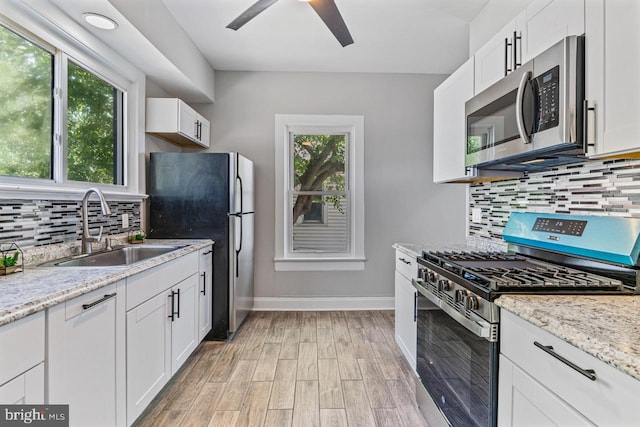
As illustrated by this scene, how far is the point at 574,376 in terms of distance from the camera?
2.86ft

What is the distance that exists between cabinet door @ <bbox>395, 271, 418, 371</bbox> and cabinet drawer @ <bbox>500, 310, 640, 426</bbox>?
1130mm

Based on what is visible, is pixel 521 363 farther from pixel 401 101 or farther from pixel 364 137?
pixel 401 101

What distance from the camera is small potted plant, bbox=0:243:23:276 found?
1449 millimetres

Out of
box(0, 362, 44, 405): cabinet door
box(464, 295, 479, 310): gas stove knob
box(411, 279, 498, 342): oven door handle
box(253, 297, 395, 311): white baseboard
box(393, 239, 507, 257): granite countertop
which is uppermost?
box(393, 239, 507, 257): granite countertop

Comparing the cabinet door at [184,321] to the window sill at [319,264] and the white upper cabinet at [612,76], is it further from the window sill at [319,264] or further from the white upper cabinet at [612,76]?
the white upper cabinet at [612,76]

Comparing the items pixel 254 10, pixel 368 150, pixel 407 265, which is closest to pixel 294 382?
pixel 407 265

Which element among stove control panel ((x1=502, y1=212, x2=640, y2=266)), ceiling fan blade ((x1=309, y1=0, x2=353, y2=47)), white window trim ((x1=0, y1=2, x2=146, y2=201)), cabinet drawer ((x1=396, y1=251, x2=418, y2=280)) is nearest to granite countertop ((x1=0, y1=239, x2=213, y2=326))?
white window trim ((x1=0, y1=2, x2=146, y2=201))

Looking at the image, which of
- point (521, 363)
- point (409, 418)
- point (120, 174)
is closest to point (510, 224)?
point (521, 363)

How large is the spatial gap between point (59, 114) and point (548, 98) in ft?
8.84

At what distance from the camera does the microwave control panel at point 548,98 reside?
1.36m

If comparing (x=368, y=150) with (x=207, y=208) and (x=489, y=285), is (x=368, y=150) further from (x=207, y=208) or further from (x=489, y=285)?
(x=489, y=285)

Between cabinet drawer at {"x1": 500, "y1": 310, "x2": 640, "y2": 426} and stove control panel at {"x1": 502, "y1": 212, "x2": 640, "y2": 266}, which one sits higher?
stove control panel at {"x1": 502, "y1": 212, "x2": 640, "y2": 266}

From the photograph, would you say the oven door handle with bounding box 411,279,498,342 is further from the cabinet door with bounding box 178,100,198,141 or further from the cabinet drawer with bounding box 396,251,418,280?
the cabinet door with bounding box 178,100,198,141

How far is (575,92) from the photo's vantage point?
1.30 m
